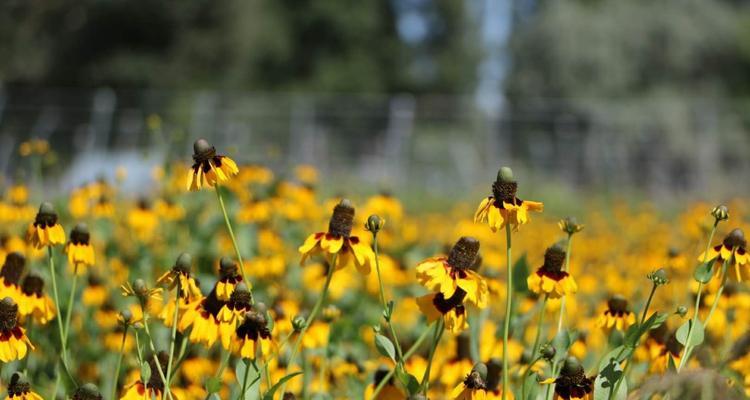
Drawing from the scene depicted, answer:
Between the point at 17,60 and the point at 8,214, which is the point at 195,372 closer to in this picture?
the point at 8,214

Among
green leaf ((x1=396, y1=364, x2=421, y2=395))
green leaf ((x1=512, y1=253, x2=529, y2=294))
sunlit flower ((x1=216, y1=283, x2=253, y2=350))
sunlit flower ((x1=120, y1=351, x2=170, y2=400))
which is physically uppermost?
green leaf ((x1=512, y1=253, x2=529, y2=294))

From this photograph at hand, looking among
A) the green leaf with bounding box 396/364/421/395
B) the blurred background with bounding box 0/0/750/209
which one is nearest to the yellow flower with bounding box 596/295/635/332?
the green leaf with bounding box 396/364/421/395

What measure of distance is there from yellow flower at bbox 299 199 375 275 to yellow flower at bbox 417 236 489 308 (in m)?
0.19

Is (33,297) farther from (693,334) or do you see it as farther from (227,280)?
(693,334)

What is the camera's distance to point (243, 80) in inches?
1204

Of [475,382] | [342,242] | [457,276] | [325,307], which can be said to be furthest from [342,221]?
[325,307]

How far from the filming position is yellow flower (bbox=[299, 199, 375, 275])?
185 centimetres

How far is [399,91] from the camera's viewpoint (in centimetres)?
3350

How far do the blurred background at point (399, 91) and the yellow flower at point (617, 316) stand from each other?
244 centimetres

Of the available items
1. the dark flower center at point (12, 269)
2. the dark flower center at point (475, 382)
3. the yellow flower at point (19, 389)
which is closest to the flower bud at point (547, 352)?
the dark flower center at point (475, 382)

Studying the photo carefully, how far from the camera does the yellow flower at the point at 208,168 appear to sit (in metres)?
1.76

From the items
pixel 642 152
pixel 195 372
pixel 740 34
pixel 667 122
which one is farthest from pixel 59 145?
pixel 740 34

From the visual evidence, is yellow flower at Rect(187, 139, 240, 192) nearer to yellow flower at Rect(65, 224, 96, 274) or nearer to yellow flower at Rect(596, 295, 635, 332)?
yellow flower at Rect(65, 224, 96, 274)

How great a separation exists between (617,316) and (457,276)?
1.91ft
